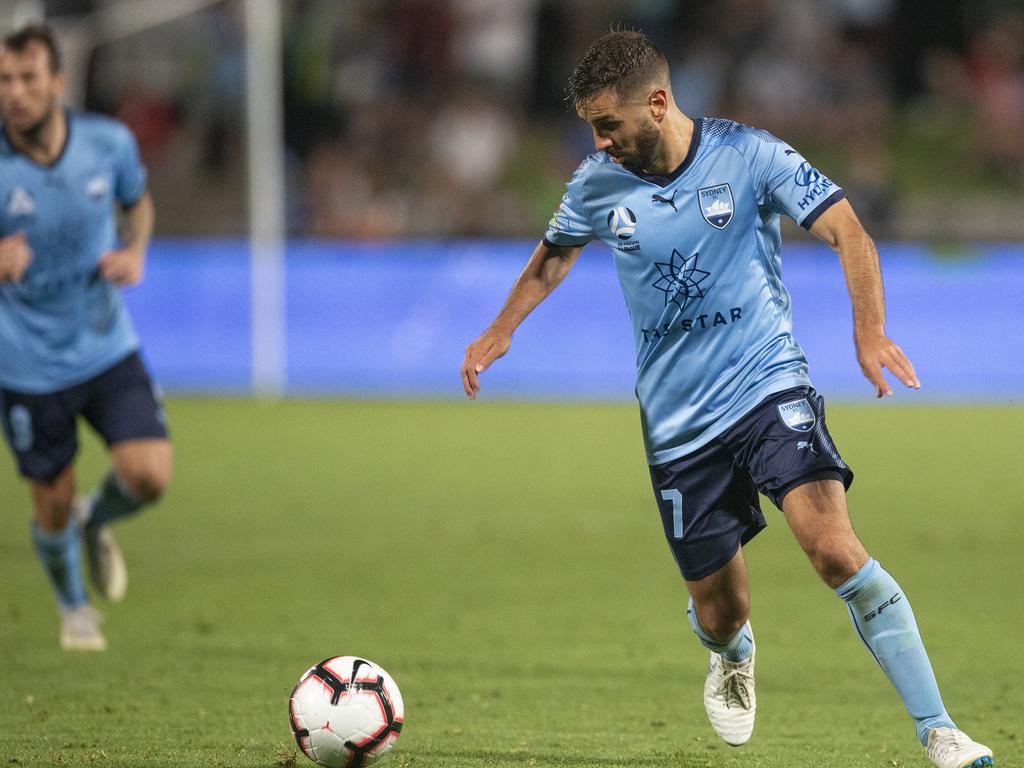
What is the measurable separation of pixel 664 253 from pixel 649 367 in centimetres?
38

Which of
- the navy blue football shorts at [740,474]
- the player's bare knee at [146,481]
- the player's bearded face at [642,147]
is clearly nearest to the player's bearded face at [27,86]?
the player's bare knee at [146,481]

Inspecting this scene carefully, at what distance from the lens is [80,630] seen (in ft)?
23.4

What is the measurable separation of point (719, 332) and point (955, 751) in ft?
4.70

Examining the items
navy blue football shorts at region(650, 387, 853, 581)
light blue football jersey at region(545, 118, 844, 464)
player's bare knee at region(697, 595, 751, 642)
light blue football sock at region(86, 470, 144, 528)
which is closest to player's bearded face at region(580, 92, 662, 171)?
light blue football jersey at region(545, 118, 844, 464)

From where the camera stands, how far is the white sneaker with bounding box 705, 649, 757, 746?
5.31 m

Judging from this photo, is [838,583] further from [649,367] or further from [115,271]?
[115,271]

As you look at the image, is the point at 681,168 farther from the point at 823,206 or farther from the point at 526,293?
the point at 526,293

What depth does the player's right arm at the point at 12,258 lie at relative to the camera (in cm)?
696

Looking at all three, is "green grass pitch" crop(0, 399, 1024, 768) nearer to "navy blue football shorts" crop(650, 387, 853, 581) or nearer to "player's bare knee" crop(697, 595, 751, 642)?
"player's bare knee" crop(697, 595, 751, 642)

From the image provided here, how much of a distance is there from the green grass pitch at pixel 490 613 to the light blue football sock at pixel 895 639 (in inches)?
16.3

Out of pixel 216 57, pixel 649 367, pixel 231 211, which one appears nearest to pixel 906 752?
pixel 649 367

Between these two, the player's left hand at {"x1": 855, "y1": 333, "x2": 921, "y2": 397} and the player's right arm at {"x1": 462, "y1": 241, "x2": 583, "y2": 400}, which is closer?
the player's left hand at {"x1": 855, "y1": 333, "x2": 921, "y2": 397}

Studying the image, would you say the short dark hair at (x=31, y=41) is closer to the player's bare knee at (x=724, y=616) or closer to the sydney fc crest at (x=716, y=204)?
the sydney fc crest at (x=716, y=204)

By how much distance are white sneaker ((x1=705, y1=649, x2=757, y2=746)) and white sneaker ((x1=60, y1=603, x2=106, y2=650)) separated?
2877 millimetres
